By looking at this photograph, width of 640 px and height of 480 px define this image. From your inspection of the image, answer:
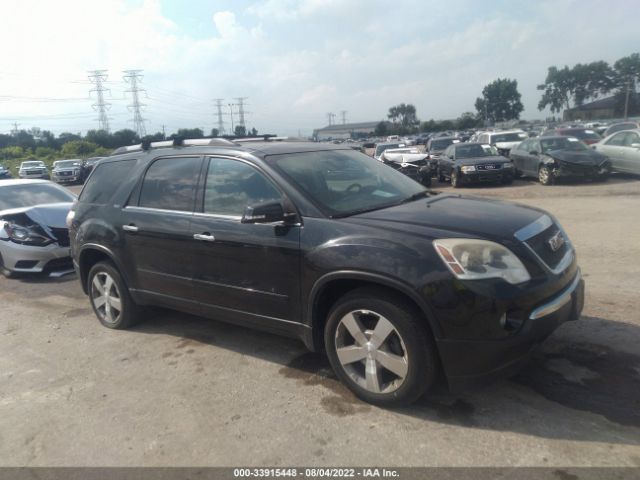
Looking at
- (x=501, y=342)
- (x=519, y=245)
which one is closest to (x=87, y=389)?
(x=501, y=342)

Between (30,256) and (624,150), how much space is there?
15.9m

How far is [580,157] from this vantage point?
1477 centimetres

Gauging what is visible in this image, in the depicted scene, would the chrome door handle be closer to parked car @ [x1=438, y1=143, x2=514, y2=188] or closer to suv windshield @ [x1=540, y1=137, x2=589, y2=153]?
parked car @ [x1=438, y1=143, x2=514, y2=188]

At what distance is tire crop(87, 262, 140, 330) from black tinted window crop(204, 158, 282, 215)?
158 centimetres

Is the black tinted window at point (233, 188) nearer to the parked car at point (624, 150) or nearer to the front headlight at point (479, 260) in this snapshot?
the front headlight at point (479, 260)

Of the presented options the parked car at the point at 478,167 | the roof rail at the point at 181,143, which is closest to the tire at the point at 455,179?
the parked car at the point at 478,167

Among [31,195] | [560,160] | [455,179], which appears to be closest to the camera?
[31,195]

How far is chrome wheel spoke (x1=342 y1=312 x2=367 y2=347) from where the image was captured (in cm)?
336

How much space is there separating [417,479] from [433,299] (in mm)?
989

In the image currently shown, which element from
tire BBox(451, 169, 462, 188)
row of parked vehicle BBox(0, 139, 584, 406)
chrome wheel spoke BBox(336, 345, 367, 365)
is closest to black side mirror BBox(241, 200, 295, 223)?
row of parked vehicle BBox(0, 139, 584, 406)

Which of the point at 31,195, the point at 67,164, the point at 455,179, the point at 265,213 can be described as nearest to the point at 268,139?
the point at 265,213

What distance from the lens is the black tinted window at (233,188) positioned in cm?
394

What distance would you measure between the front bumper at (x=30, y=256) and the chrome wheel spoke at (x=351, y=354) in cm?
607

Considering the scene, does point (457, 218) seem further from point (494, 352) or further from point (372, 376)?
point (372, 376)
